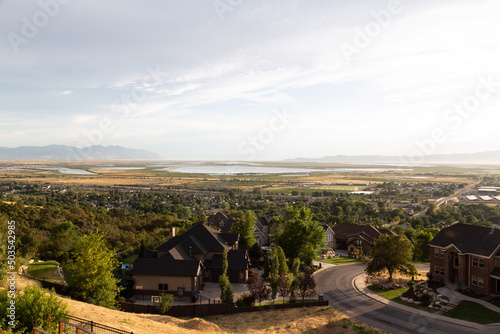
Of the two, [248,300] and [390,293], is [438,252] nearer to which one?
[390,293]

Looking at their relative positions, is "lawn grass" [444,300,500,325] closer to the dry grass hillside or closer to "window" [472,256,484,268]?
"window" [472,256,484,268]

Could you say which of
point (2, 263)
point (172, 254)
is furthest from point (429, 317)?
point (2, 263)

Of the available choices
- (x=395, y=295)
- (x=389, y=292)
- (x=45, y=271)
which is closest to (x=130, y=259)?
(x=45, y=271)

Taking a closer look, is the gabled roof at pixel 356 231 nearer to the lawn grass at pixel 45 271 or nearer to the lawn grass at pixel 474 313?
the lawn grass at pixel 474 313

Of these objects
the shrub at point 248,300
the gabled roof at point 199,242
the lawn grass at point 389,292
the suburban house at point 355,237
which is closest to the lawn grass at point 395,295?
the lawn grass at point 389,292

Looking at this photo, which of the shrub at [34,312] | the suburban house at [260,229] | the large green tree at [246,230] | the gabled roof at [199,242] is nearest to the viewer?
the shrub at [34,312]

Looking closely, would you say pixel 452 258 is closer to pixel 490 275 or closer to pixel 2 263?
pixel 490 275
